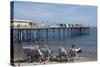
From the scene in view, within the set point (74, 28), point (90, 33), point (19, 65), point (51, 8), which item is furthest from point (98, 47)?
point (19, 65)

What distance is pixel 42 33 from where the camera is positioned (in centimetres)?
388

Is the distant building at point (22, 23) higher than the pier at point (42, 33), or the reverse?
the distant building at point (22, 23)

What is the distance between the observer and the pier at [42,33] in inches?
147

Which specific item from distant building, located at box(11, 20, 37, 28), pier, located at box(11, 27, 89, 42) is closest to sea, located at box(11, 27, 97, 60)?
pier, located at box(11, 27, 89, 42)

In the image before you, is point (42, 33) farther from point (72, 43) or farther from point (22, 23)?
point (72, 43)

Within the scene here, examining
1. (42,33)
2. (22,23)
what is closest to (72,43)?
(42,33)

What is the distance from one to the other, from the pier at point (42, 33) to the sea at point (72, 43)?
0.06 feet

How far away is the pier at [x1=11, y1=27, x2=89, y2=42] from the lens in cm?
373

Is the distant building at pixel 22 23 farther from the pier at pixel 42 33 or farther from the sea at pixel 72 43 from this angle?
the sea at pixel 72 43

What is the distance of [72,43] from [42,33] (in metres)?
0.61

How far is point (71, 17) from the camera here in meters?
4.05

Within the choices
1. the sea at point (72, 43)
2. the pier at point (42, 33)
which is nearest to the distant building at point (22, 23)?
the pier at point (42, 33)

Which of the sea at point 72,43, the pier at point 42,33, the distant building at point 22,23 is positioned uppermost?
the distant building at point 22,23
